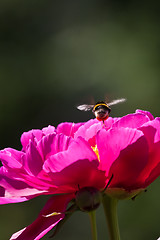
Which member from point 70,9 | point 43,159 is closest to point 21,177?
point 43,159

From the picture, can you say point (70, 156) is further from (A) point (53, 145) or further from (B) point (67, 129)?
(B) point (67, 129)

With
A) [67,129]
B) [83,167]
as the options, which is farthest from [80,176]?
[67,129]

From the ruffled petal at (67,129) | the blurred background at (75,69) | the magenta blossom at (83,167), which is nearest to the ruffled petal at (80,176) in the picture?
the magenta blossom at (83,167)

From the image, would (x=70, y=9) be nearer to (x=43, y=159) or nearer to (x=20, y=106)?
(x=20, y=106)

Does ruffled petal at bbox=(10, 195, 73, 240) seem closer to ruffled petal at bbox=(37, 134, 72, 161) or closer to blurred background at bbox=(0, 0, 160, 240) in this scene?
ruffled petal at bbox=(37, 134, 72, 161)

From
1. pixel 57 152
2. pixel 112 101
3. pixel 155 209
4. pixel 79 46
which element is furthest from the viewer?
pixel 79 46

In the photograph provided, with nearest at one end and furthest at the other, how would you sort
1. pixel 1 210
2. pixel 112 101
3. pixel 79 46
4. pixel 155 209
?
pixel 112 101 < pixel 155 209 < pixel 1 210 < pixel 79 46

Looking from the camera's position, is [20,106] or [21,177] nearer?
[21,177]
